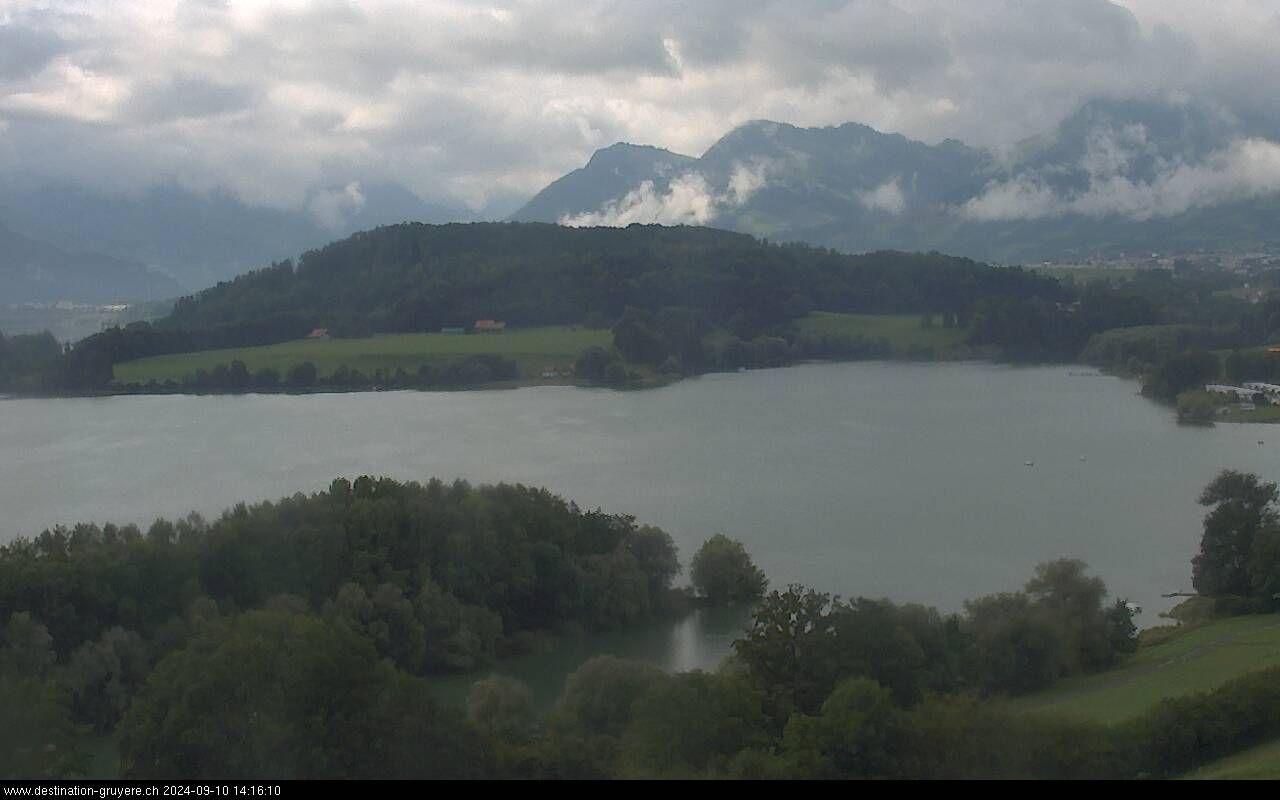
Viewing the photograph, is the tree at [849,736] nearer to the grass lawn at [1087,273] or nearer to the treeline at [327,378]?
the treeline at [327,378]

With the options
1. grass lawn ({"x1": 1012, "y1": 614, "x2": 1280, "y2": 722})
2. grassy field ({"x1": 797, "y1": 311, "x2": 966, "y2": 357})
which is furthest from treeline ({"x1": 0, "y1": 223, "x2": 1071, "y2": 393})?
grass lawn ({"x1": 1012, "y1": 614, "x2": 1280, "y2": 722})

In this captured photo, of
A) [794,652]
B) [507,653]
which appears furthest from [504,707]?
[507,653]

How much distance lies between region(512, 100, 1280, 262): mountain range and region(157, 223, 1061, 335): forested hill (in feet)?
113

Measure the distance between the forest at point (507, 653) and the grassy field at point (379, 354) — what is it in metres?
19.4

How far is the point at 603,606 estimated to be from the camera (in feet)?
39.3

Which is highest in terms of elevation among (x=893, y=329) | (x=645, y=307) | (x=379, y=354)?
(x=645, y=307)

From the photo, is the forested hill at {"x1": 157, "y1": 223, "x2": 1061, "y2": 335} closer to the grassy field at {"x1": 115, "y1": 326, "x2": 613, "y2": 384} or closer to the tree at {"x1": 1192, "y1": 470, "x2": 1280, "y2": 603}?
the grassy field at {"x1": 115, "y1": 326, "x2": 613, "y2": 384}

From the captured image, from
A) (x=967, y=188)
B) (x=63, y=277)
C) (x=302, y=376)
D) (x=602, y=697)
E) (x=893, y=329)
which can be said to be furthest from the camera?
(x=967, y=188)

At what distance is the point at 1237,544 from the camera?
11.6 metres

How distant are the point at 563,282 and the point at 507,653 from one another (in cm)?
2952

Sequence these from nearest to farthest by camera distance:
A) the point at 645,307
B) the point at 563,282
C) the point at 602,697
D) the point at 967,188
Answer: the point at 602,697, the point at 645,307, the point at 563,282, the point at 967,188

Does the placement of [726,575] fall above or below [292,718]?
below

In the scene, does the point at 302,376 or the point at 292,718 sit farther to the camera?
the point at 302,376

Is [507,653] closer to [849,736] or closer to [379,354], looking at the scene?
[849,736]
